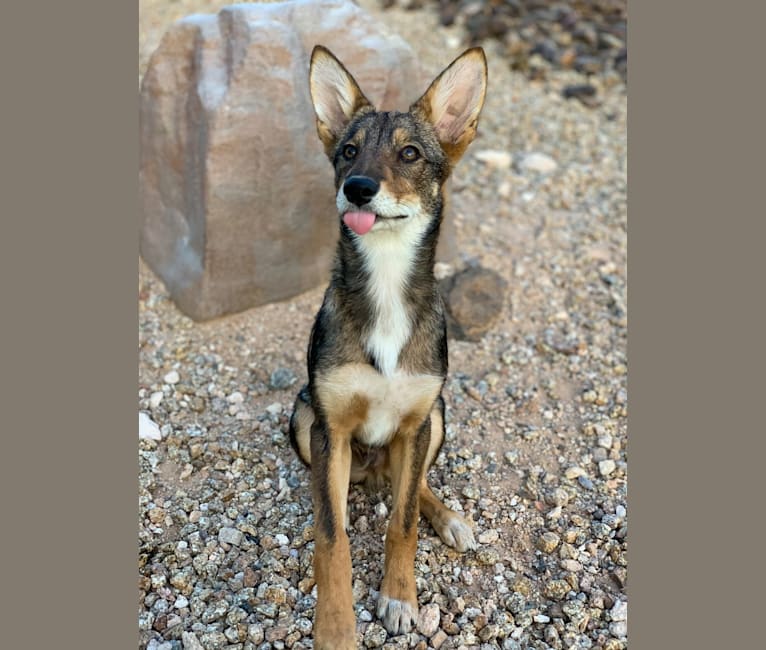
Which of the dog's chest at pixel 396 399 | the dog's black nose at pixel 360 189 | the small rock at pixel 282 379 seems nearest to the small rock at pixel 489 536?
the dog's chest at pixel 396 399

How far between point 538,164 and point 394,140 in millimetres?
4998

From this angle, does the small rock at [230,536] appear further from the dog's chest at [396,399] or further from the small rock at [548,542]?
the small rock at [548,542]

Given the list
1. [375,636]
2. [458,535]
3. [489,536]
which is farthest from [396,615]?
[489,536]

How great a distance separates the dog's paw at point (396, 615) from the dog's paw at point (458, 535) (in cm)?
54

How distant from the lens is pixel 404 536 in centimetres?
447

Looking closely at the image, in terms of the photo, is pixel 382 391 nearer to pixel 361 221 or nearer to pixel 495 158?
pixel 361 221

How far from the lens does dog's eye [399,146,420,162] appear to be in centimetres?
435

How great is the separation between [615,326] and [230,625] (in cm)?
425

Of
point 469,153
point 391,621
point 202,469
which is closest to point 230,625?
point 391,621

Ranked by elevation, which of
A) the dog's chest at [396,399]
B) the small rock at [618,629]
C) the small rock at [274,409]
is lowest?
the small rock at [274,409]

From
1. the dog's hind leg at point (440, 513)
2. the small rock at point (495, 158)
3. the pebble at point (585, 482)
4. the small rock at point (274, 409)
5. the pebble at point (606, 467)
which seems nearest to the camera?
the dog's hind leg at point (440, 513)

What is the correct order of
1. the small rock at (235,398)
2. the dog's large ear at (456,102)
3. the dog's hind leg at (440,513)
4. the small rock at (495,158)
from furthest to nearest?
the small rock at (495,158) < the small rock at (235,398) < the dog's hind leg at (440,513) < the dog's large ear at (456,102)

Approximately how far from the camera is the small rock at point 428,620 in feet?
14.1

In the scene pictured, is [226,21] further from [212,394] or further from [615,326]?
[615,326]
